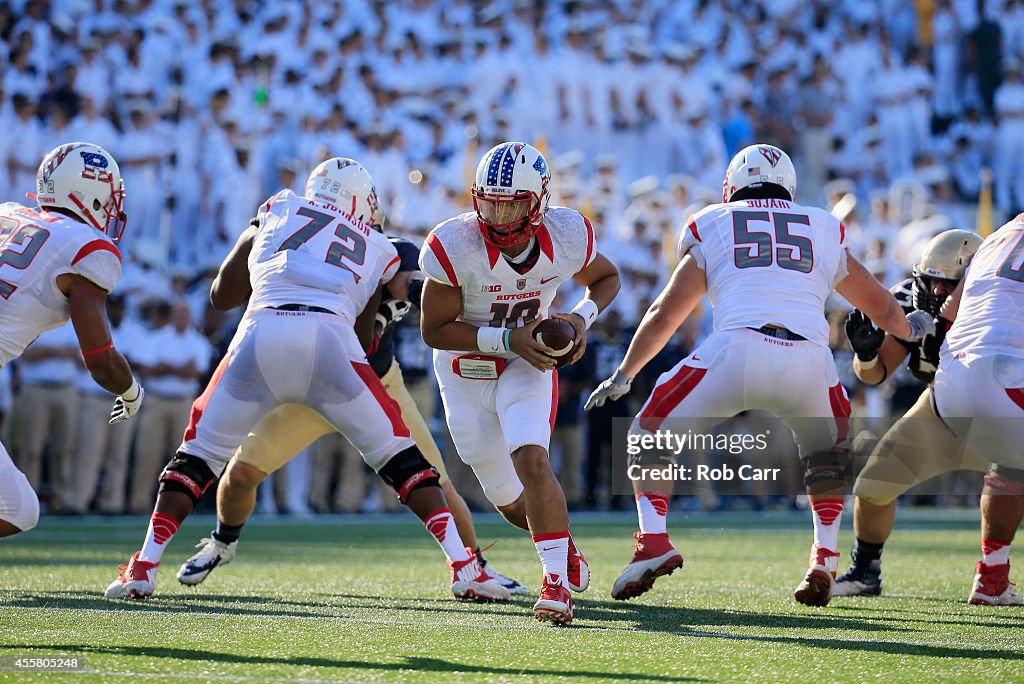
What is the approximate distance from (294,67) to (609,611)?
12103 millimetres

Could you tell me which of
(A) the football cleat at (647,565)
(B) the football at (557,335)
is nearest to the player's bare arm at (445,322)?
(B) the football at (557,335)

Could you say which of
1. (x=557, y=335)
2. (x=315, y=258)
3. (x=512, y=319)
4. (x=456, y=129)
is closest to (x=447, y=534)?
(x=512, y=319)

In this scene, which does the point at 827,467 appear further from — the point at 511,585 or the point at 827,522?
the point at 511,585

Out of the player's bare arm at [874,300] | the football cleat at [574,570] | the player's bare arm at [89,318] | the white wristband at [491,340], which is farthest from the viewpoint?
the player's bare arm at [874,300]

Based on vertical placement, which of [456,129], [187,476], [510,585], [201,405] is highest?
[456,129]

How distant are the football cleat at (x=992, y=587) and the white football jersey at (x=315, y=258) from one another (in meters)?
2.79

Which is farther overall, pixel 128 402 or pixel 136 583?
pixel 128 402

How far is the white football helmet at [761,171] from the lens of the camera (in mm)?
6402

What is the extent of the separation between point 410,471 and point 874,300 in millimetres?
2043

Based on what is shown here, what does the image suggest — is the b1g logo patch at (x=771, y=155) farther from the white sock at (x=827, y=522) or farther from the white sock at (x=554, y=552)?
the white sock at (x=554, y=552)

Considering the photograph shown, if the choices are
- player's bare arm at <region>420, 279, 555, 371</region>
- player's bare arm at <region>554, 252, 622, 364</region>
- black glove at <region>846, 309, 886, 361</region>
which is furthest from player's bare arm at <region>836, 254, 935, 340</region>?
player's bare arm at <region>420, 279, 555, 371</region>

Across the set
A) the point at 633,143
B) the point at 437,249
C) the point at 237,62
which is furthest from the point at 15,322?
the point at 633,143

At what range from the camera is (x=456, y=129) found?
1680cm

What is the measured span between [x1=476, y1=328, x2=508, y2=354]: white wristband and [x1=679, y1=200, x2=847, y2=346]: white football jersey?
1067 mm
